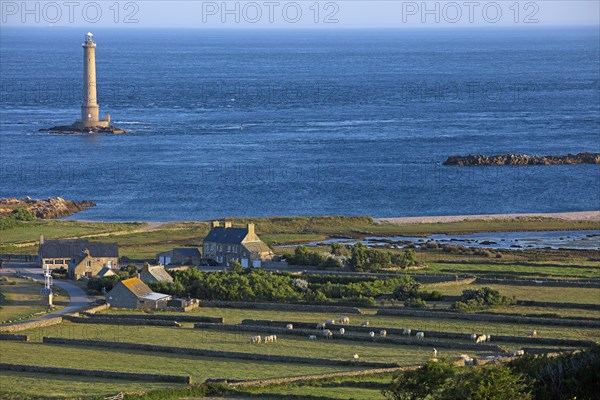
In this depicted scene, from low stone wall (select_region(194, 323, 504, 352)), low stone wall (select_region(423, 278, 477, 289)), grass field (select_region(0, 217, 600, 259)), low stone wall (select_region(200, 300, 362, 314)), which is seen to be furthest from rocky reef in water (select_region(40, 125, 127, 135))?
low stone wall (select_region(194, 323, 504, 352))

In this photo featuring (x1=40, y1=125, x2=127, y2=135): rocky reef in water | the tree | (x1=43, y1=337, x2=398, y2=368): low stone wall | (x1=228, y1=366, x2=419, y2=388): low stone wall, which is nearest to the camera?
(x1=228, y1=366, x2=419, y2=388): low stone wall

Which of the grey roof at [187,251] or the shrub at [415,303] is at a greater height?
the grey roof at [187,251]

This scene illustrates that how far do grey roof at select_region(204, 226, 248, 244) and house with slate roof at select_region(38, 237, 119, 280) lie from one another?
4425mm

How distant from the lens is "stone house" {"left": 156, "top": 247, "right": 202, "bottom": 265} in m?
61.3

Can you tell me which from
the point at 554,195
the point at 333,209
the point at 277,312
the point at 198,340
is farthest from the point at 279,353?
the point at 554,195

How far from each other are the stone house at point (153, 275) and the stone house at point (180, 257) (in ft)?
18.4

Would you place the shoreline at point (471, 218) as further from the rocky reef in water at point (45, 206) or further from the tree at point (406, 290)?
the tree at point (406, 290)

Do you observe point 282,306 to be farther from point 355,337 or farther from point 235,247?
point 235,247

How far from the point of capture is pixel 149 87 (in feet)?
597

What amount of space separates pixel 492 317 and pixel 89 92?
74.6 m

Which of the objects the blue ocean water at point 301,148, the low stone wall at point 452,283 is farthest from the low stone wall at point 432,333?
the blue ocean water at point 301,148

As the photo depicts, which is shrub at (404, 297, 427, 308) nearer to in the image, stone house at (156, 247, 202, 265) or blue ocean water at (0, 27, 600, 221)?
stone house at (156, 247, 202, 265)

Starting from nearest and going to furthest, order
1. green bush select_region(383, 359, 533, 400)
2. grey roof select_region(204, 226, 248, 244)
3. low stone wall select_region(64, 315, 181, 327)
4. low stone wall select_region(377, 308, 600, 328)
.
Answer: green bush select_region(383, 359, 533, 400), low stone wall select_region(377, 308, 600, 328), low stone wall select_region(64, 315, 181, 327), grey roof select_region(204, 226, 248, 244)

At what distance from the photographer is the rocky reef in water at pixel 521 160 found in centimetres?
10294
